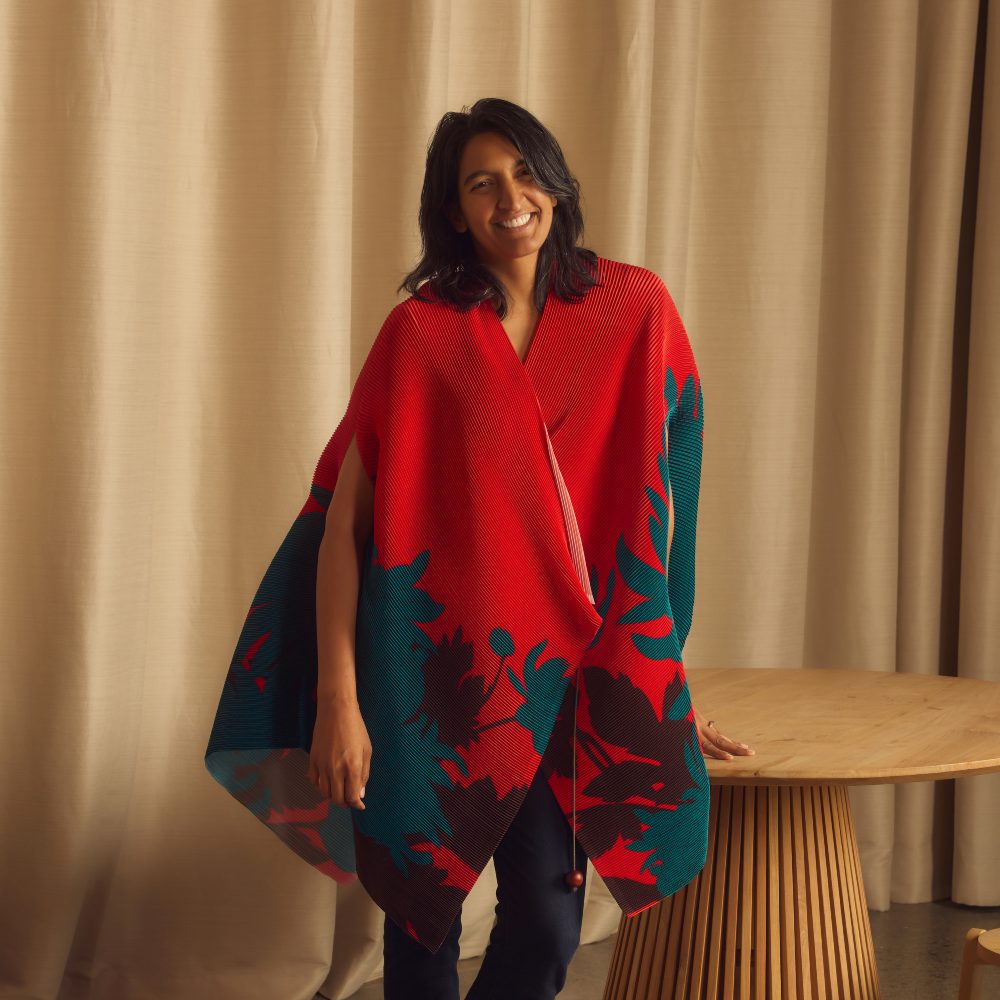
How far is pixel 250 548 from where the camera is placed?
2178 mm

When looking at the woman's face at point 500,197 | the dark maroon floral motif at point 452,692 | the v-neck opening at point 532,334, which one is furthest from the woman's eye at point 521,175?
the dark maroon floral motif at point 452,692

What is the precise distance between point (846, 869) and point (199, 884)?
1037mm

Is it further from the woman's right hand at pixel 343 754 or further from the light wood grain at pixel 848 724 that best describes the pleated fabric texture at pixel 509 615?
the light wood grain at pixel 848 724

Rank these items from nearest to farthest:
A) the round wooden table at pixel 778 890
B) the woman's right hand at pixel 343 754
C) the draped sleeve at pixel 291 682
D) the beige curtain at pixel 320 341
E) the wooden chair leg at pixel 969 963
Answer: the woman's right hand at pixel 343 754
the draped sleeve at pixel 291 682
the round wooden table at pixel 778 890
the wooden chair leg at pixel 969 963
the beige curtain at pixel 320 341

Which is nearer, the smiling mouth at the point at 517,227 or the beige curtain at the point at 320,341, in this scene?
the smiling mouth at the point at 517,227

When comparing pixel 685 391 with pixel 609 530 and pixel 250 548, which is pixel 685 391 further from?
pixel 250 548

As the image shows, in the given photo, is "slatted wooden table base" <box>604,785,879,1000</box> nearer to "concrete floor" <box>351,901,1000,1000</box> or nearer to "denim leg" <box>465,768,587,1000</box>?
"denim leg" <box>465,768,587,1000</box>

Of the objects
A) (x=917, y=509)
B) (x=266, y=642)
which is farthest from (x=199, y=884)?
(x=917, y=509)

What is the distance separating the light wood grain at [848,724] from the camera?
4.77ft

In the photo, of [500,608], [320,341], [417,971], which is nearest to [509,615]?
[500,608]

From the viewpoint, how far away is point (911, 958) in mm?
2465

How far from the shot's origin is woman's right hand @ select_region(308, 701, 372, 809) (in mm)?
1289

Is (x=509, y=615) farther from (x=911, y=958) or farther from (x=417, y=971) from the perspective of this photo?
(x=911, y=958)

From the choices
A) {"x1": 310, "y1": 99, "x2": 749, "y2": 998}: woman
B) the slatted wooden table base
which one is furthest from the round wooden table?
{"x1": 310, "y1": 99, "x2": 749, "y2": 998}: woman
